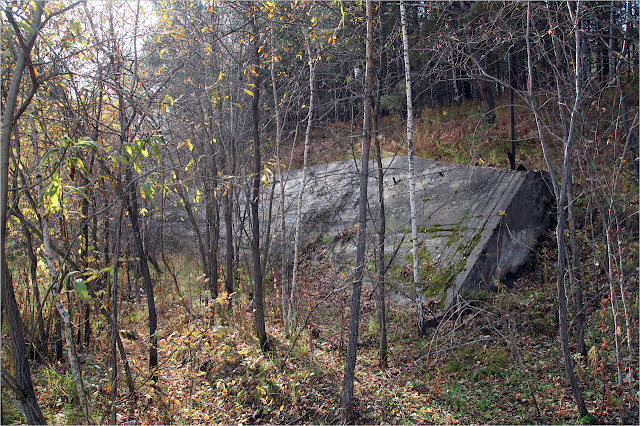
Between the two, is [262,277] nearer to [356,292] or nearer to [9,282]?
[356,292]

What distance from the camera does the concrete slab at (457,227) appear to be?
289 inches

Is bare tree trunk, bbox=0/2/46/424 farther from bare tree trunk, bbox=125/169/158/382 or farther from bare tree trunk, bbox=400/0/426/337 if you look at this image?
bare tree trunk, bbox=400/0/426/337

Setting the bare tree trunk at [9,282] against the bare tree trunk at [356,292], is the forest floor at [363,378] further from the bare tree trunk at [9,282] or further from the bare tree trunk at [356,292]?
the bare tree trunk at [9,282]

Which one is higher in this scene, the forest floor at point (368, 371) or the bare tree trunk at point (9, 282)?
the bare tree trunk at point (9, 282)

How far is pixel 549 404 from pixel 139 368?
4.91 m

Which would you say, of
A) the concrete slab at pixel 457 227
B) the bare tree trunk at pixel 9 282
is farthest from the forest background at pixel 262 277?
the concrete slab at pixel 457 227

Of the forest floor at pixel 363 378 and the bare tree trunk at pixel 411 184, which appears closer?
the forest floor at pixel 363 378

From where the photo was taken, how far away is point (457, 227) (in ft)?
27.0

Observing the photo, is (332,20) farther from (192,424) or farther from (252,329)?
(192,424)

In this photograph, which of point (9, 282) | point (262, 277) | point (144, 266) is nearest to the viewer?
point (9, 282)

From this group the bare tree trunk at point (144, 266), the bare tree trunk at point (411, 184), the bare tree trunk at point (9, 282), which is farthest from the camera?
the bare tree trunk at point (411, 184)

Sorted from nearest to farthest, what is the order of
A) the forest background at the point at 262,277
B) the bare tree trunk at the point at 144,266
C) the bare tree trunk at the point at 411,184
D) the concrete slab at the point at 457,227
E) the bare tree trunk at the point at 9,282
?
the bare tree trunk at the point at 9,282, the forest background at the point at 262,277, the bare tree trunk at the point at 144,266, the bare tree trunk at the point at 411,184, the concrete slab at the point at 457,227

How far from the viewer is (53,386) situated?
4.68 metres

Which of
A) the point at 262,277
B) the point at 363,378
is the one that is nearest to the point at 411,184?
the point at 262,277
